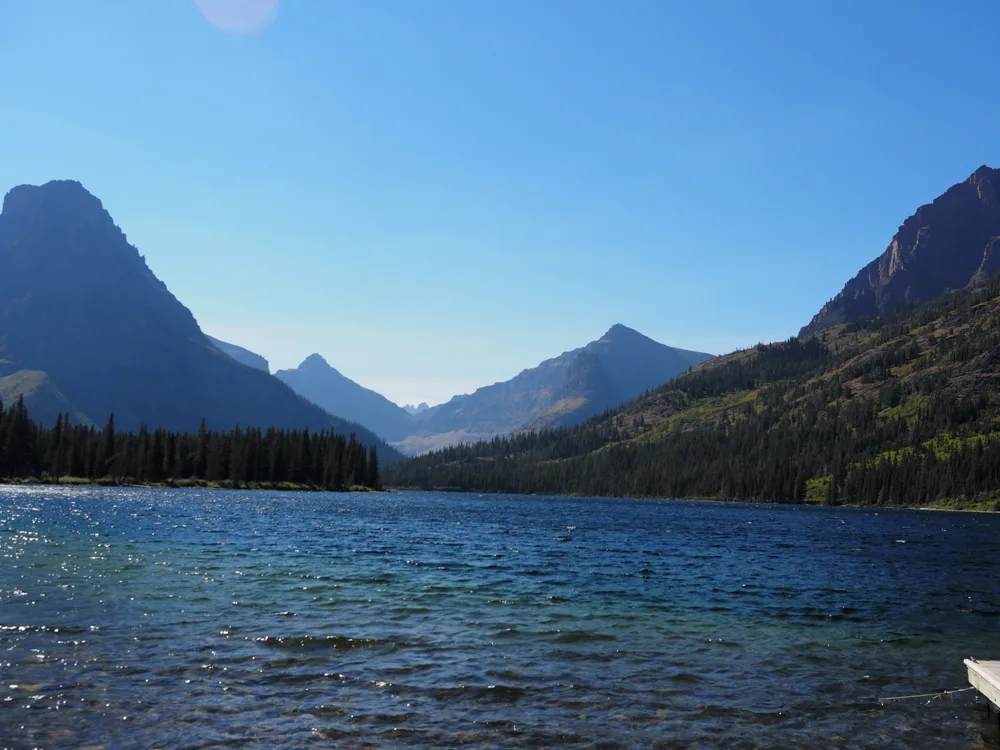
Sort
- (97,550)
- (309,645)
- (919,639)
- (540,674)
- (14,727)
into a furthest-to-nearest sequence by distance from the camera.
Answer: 1. (97,550)
2. (919,639)
3. (309,645)
4. (540,674)
5. (14,727)

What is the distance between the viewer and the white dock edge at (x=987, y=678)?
20.4 metres

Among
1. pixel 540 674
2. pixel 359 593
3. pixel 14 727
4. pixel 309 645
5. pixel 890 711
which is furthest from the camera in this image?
pixel 359 593

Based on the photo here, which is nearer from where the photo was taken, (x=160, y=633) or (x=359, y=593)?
(x=160, y=633)

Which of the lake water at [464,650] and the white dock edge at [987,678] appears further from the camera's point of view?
the white dock edge at [987,678]

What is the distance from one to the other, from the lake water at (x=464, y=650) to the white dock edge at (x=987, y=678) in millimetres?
993

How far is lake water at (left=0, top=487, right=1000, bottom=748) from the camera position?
1872cm

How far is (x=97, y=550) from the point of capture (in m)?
53.5

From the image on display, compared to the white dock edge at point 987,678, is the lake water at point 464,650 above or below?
below

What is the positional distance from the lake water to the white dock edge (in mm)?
993

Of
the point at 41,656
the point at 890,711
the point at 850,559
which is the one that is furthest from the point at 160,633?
the point at 850,559

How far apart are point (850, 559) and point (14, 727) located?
74.8 metres

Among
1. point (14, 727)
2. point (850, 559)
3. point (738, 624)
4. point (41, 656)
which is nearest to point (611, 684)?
point (738, 624)

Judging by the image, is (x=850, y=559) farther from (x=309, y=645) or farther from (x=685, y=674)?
(x=309, y=645)

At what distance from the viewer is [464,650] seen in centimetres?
2686
